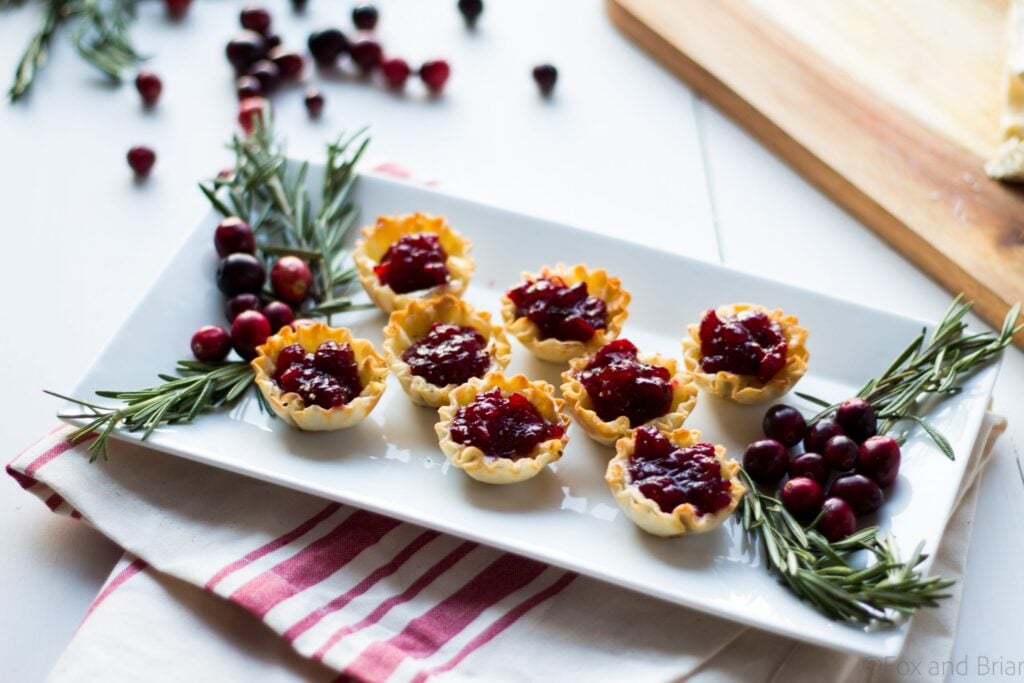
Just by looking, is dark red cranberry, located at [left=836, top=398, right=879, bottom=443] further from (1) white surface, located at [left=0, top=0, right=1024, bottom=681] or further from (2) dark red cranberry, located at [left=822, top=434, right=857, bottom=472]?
(1) white surface, located at [left=0, top=0, right=1024, bottom=681]

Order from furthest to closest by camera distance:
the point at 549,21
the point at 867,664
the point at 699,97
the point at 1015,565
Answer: the point at 549,21 → the point at 699,97 → the point at 1015,565 → the point at 867,664

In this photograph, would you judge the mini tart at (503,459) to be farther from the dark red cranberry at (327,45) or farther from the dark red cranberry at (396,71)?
the dark red cranberry at (327,45)

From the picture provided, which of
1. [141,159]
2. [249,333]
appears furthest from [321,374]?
[141,159]

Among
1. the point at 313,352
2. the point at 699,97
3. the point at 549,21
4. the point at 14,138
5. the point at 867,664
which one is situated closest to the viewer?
the point at 867,664

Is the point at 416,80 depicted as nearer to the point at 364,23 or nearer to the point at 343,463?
the point at 364,23

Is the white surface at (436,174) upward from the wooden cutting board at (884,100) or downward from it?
downward

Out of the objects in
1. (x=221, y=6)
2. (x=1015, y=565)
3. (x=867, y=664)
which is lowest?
(x=221, y=6)

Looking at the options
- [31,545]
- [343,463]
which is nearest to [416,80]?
[343,463]

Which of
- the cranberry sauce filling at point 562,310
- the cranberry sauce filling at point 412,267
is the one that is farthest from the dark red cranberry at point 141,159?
the cranberry sauce filling at point 562,310
